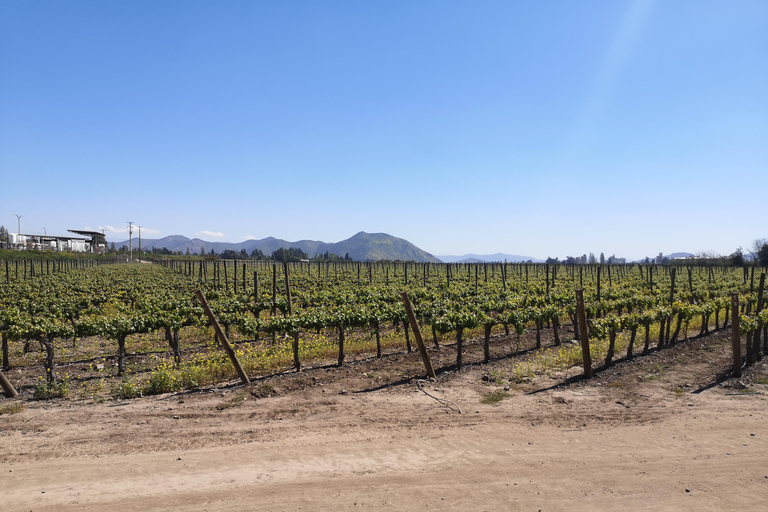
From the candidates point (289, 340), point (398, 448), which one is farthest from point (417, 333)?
point (289, 340)

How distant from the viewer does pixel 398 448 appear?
6.90 meters

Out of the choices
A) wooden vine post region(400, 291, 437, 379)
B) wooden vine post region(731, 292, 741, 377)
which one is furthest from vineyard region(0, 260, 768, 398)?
wooden vine post region(400, 291, 437, 379)

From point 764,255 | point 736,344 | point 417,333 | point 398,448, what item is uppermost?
Answer: point 764,255

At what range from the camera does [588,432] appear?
754 cm

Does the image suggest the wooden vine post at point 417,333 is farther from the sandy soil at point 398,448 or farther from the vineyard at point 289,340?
the vineyard at point 289,340

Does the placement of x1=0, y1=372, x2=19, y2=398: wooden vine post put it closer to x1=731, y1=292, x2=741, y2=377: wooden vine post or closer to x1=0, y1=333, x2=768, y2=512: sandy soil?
x1=0, y1=333, x2=768, y2=512: sandy soil

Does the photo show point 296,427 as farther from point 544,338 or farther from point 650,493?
point 544,338

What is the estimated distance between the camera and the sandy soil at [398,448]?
18.0 ft

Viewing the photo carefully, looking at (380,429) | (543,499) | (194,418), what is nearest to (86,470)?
(194,418)

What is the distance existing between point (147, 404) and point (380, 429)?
5074 millimetres

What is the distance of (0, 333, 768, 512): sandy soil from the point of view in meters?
5.49

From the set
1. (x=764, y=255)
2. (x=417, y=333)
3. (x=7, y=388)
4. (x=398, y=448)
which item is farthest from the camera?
(x=764, y=255)

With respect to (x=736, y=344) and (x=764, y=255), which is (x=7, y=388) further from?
(x=764, y=255)

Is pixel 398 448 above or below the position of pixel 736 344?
below
